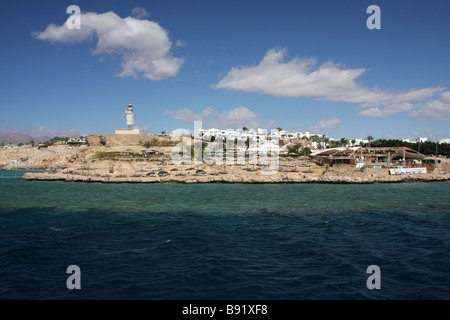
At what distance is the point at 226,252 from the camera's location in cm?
1404

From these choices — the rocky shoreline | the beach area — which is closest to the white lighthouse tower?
the beach area

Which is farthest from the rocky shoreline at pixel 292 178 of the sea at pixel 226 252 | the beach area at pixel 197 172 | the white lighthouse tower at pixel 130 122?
the white lighthouse tower at pixel 130 122

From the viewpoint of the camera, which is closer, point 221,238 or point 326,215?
point 221,238

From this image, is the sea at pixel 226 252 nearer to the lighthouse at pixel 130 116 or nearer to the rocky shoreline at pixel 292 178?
the rocky shoreline at pixel 292 178

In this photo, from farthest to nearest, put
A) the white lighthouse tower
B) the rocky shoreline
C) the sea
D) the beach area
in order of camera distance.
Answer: the white lighthouse tower, the beach area, the rocky shoreline, the sea

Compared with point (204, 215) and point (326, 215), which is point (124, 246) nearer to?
point (204, 215)

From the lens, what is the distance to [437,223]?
19.6 metres

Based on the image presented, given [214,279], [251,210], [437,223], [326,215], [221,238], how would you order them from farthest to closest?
→ [251,210], [326,215], [437,223], [221,238], [214,279]

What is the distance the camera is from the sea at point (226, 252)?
1032 cm

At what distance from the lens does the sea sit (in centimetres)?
1032

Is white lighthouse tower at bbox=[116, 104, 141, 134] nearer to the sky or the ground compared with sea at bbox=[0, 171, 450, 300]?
nearer to the sky

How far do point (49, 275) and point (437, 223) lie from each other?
22074 millimetres

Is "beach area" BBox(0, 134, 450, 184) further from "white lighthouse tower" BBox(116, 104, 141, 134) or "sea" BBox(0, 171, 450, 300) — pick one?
"sea" BBox(0, 171, 450, 300)
